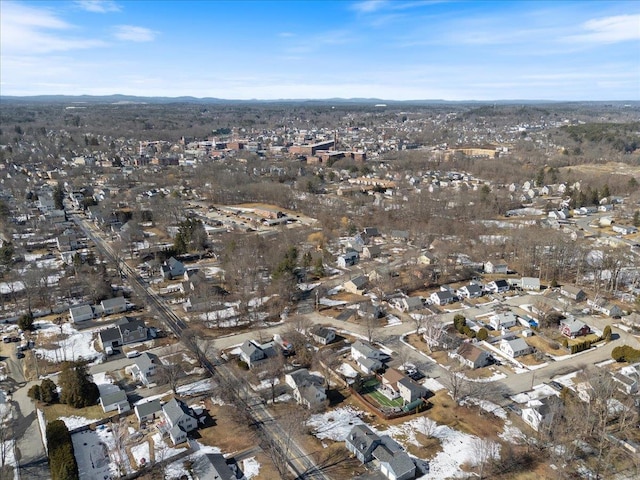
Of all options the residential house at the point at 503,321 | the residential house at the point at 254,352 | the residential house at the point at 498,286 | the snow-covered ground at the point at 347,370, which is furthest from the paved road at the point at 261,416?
the residential house at the point at 498,286

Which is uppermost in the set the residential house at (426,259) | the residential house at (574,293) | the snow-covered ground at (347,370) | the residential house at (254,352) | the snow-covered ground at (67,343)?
the residential house at (426,259)

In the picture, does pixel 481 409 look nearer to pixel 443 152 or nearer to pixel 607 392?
pixel 607 392

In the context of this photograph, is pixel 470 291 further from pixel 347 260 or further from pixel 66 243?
pixel 66 243

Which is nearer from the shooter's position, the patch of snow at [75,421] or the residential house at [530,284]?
the patch of snow at [75,421]

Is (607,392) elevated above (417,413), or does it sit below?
above

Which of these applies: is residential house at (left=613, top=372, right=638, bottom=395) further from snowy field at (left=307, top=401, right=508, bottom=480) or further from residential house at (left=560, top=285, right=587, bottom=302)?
residential house at (left=560, top=285, right=587, bottom=302)

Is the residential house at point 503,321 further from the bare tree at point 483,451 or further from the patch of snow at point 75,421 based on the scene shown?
the patch of snow at point 75,421

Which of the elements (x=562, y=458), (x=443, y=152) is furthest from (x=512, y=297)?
(x=443, y=152)
